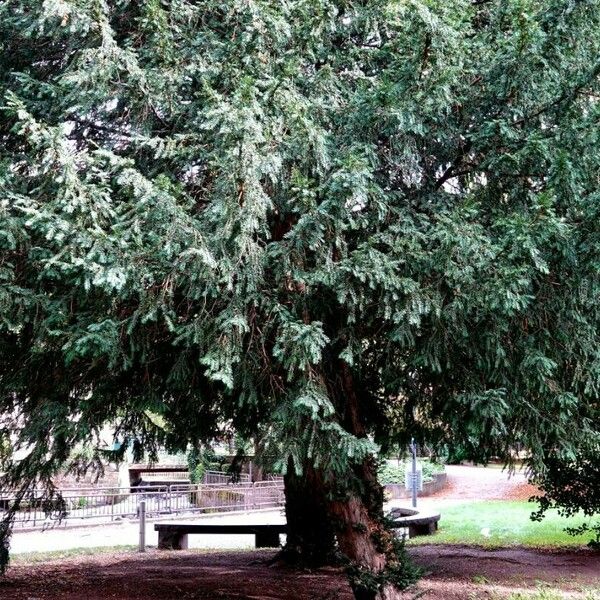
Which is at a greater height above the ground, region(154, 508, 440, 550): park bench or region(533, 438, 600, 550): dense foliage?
region(533, 438, 600, 550): dense foliage

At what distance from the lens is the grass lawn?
13.1 meters

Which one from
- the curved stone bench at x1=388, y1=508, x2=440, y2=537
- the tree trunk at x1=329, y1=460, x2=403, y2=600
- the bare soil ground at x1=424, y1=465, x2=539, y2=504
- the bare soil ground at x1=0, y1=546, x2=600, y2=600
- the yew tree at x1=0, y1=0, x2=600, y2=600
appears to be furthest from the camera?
the bare soil ground at x1=424, y1=465, x2=539, y2=504

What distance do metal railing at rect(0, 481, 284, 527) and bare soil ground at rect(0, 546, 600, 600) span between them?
6742 mm

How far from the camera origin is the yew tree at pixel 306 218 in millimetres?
4996

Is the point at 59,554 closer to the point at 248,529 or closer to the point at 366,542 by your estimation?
the point at 248,529

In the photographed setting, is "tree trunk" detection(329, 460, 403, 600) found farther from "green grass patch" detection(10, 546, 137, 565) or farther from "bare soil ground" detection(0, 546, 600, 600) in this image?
"green grass patch" detection(10, 546, 137, 565)

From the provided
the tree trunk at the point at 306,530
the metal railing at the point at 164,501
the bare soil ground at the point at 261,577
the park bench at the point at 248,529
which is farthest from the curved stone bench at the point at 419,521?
the metal railing at the point at 164,501

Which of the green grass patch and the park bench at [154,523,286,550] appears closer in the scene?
the green grass patch

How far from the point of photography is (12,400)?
7.11 metres

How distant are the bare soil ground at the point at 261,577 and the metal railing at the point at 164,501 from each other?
6742 mm

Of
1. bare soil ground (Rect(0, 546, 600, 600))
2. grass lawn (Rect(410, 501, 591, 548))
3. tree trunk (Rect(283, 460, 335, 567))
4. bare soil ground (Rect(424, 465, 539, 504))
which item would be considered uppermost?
tree trunk (Rect(283, 460, 335, 567))

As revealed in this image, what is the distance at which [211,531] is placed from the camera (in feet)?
38.2

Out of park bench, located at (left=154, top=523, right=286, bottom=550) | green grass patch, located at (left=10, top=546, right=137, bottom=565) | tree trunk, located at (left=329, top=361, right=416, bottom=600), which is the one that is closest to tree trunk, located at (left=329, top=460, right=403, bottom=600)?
tree trunk, located at (left=329, top=361, right=416, bottom=600)

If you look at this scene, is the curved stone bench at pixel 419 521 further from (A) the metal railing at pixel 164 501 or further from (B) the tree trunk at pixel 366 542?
(A) the metal railing at pixel 164 501
